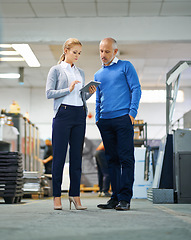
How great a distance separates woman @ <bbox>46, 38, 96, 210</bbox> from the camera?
3061 millimetres

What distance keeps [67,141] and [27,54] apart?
24.2 ft

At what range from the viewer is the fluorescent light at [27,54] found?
9233 millimetres

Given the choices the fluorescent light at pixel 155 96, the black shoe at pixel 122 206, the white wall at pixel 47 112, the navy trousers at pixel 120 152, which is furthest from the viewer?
the white wall at pixel 47 112

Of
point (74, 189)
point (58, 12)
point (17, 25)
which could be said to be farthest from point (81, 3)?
point (74, 189)

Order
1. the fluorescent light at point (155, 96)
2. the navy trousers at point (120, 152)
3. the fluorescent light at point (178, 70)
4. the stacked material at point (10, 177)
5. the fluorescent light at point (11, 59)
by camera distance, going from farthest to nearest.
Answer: the fluorescent light at point (155, 96), the fluorescent light at point (11, 59), the fluorescent light at point (178, 70), the stacked material at point (10, 177), the navy trousers at point (120, 152)

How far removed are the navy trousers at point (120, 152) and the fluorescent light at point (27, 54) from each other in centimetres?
629

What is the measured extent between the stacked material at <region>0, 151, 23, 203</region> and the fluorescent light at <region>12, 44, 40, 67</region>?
15.7 feet

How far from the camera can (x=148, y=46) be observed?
9.82 metres

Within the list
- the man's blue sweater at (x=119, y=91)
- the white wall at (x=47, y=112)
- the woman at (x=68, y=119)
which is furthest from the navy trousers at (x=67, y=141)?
the white wall at (x=47, y=112)

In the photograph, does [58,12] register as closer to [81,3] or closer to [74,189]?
[81,3]

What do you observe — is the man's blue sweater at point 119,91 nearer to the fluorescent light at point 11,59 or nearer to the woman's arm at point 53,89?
the woman's arm at point 53,89

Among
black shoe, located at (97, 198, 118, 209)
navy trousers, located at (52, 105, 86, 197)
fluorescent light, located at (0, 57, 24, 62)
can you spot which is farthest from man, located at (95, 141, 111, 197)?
fluorescent light, located at (0, 57, 24, 62)

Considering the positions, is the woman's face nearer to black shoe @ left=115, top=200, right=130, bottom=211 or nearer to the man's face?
the man's face

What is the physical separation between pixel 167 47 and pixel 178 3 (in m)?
2.94
